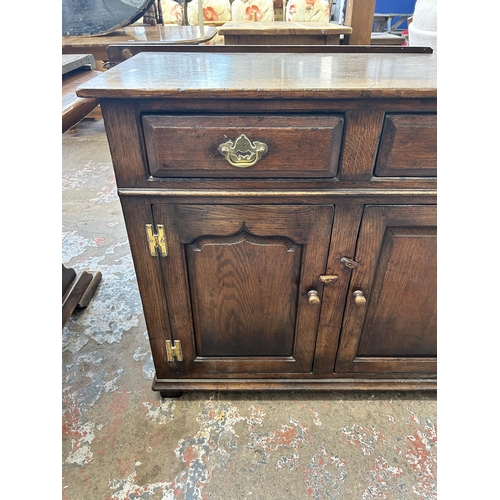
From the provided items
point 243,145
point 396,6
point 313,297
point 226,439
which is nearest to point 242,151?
point 243,145

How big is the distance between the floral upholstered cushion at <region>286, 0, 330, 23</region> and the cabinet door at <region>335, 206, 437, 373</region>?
2.97 m

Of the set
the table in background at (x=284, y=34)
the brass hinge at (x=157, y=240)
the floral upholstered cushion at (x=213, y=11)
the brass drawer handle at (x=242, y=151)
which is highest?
the floral upholstered cushion at (x=213, y=11)

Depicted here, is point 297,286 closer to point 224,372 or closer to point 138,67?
point 224,372

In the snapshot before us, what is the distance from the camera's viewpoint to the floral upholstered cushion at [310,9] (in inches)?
117

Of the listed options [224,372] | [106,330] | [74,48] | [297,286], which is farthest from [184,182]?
[74,48]

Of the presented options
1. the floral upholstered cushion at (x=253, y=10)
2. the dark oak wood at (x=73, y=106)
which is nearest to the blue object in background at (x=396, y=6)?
the floral upholstered cushion at (x=253, y=10)

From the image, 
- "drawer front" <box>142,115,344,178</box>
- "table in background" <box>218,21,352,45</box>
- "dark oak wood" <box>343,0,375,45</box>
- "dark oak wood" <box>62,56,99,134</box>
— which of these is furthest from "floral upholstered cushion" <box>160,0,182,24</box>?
"drawer front" <box>142,115,344,178</box>

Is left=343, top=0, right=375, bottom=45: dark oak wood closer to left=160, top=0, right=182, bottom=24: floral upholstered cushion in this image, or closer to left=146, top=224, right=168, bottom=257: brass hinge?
Answer: left=146, top=224, right=168, bottom=257: brass hinge

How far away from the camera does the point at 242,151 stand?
66cm

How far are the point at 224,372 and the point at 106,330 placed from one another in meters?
0.54

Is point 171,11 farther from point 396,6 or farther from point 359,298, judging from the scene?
point 396,6

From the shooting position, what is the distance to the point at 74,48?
224 cm

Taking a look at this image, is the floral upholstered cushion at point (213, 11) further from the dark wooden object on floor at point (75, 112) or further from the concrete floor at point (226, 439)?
the concrete floor at point (226, 439)

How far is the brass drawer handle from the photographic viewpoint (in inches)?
25.7
